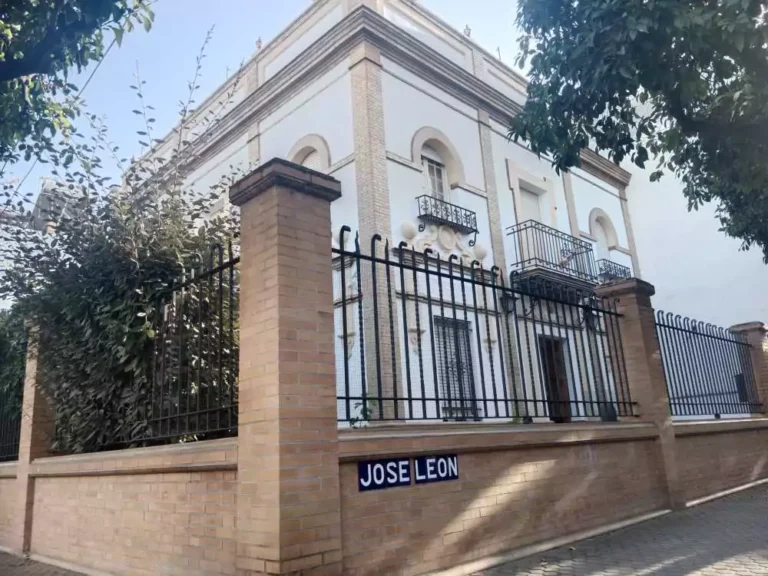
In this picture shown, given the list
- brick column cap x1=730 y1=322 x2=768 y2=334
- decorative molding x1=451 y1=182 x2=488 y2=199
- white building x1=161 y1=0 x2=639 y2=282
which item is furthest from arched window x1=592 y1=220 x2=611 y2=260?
brick column cap x1=730 y1=322 x2=768 y2=334

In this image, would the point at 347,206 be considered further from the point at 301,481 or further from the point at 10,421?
the point at 301,481

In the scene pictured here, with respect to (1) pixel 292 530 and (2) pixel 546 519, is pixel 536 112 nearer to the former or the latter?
(2) pixel 546 519

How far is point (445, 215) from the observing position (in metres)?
12.7

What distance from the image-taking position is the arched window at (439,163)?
13.1 meters

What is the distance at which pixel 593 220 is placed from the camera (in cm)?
1783

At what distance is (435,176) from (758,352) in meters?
7.19

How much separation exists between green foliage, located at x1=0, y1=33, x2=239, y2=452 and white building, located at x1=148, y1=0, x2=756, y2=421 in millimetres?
3964

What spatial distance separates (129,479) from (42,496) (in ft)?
8.11

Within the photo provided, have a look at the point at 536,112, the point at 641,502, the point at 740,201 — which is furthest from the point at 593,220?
the point at 641,502

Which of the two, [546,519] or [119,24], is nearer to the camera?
[546,519]

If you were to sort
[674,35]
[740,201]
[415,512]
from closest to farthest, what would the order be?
[415,512]
[674,35]
[740,201]

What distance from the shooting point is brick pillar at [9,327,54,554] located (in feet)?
23.4

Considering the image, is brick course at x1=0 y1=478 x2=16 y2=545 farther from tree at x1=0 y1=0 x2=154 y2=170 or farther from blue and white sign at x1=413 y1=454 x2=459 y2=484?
blue and white sign at x1=413 y1=454 x2=459 y2=484

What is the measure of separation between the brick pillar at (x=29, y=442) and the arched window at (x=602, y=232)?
14.6 m
